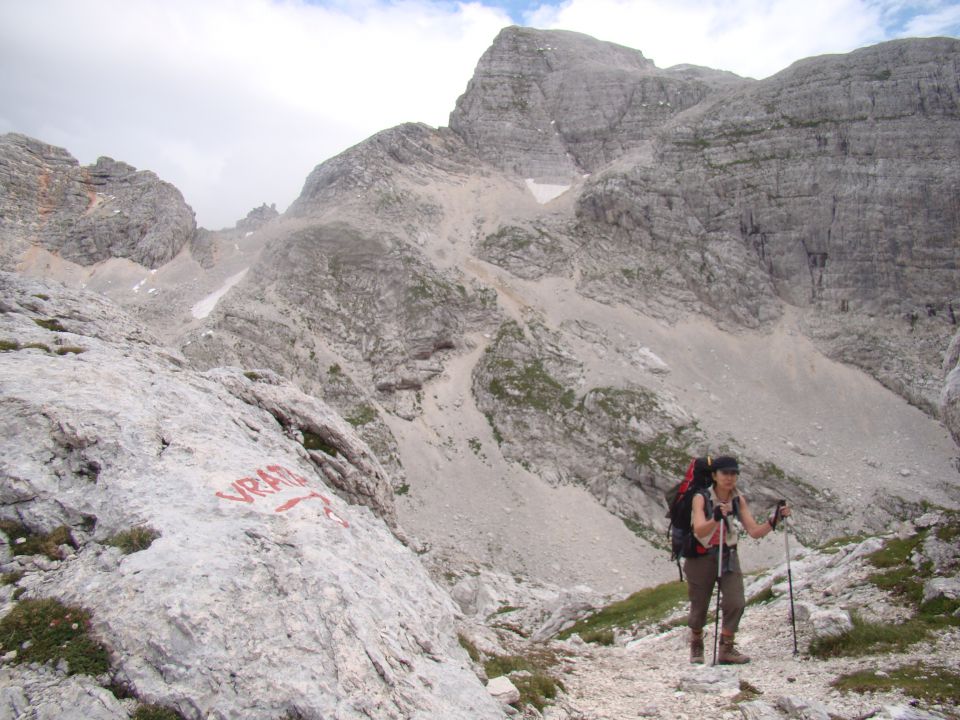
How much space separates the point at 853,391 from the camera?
70688mm

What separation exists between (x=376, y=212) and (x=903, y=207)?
73585 millimetres

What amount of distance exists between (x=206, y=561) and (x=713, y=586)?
853cm

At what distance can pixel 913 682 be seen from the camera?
26.8ft

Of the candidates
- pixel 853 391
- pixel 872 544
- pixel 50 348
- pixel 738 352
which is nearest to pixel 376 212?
pixel 738 352

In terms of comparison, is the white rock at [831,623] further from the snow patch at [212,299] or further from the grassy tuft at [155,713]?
the snow patch at [212,299]

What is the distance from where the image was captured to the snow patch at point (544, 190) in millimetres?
99250

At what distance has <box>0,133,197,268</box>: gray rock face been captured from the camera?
82125 mm

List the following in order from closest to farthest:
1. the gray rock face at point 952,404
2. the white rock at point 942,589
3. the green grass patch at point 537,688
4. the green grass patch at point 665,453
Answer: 1. the green grass patch at point 537,688
2. the white rock at point 942,589
3. the gray rock face at point 952,404
4. the green grass patch at point 665,453

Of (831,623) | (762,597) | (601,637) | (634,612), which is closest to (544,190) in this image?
(634,612)

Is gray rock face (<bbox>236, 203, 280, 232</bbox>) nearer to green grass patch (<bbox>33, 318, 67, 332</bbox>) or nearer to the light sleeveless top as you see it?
green grass patch (<bbox>33, 318, 67, 332</bbox>)

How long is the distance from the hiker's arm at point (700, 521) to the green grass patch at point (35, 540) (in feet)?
33.9

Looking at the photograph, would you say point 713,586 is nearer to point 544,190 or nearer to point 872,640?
point 872,640

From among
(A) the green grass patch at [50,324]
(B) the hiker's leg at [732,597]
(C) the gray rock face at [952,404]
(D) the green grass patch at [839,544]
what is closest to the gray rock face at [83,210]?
(A) the green grass patch at [50,324]

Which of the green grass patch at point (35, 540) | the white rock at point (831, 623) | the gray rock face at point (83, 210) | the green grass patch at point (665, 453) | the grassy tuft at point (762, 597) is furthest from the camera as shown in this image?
the gray rock face at point (83, 210)
